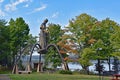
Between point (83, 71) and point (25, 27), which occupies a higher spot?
point (25, 27)

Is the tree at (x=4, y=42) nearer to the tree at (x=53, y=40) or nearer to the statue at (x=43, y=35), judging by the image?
the tree at (x=53, y=40)

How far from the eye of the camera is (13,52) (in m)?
51.9

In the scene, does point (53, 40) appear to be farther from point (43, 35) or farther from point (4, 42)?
point (43, 35)

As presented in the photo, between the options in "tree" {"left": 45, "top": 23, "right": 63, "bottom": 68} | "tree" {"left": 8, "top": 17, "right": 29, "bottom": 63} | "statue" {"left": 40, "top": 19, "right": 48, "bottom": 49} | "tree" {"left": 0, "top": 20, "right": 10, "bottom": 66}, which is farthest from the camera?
"tree" {"left": 8, "top": 17, "right": 29, "bottom": 63}

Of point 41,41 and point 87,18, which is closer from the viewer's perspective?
point 41,41

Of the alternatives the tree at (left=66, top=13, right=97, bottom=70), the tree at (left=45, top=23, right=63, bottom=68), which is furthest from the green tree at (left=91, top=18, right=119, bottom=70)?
the tree at (left=45, top=23, right=63, bottom=68)

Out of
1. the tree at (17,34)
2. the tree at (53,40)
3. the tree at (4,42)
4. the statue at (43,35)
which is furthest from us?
the tree at (17,34)

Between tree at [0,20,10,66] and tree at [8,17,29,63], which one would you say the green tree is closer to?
tree at [8,17,29,63]

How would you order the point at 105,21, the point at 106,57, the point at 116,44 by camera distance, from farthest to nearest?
the point at 105,21 → the point at 106,57 → the point at 116,44

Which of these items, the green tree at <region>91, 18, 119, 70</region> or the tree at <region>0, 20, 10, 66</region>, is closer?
the green tree at <region>91, 18, 119, 70</region>

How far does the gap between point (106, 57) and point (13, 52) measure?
726 inches

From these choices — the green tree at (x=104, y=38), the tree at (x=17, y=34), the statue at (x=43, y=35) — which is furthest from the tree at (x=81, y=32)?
the tree at (x=17, y=34)

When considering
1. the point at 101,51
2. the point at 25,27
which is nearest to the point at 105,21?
the point at 101,51

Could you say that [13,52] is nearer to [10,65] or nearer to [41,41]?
[10,65]
